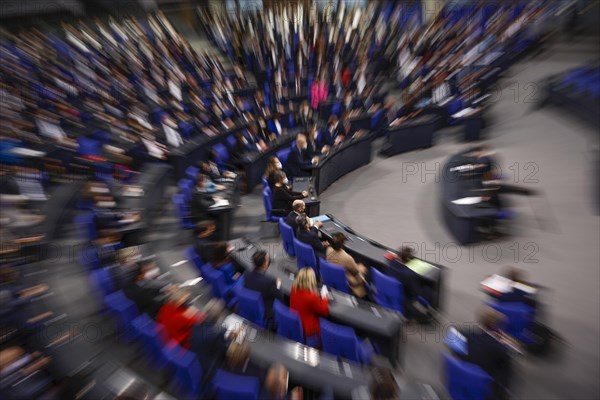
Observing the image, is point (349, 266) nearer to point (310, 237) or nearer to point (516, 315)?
point (310, 237)

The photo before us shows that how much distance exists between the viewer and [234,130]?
35.6ft

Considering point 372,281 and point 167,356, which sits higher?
point 372,281

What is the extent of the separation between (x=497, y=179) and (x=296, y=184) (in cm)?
395

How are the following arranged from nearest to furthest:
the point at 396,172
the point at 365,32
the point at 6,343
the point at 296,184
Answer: the point at 6,343
the point at 296,184
the point at 396,172
the point at 365,32

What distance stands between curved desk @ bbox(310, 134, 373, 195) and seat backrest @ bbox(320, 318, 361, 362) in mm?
5442

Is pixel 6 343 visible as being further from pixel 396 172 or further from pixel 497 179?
pixel 396 172

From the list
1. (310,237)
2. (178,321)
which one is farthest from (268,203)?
(178,321)

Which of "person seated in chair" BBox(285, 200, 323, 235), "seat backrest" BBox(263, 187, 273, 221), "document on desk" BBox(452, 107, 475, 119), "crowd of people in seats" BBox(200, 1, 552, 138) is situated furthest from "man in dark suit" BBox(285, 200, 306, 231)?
"document on desk" BBox(452, 107, 475, 119)

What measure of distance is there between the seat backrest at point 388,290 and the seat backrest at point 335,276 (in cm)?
36

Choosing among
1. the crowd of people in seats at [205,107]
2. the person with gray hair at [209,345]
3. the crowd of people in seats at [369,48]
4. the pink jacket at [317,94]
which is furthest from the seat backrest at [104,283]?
the pink jacket at [317,94]

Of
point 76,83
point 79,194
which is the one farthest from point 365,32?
point 79,194

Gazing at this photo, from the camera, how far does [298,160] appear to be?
923 cm

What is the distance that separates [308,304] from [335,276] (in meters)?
1.05

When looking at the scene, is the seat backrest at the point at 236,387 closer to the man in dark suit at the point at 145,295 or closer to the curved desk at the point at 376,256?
the man in dark suit at the point at 145,295
